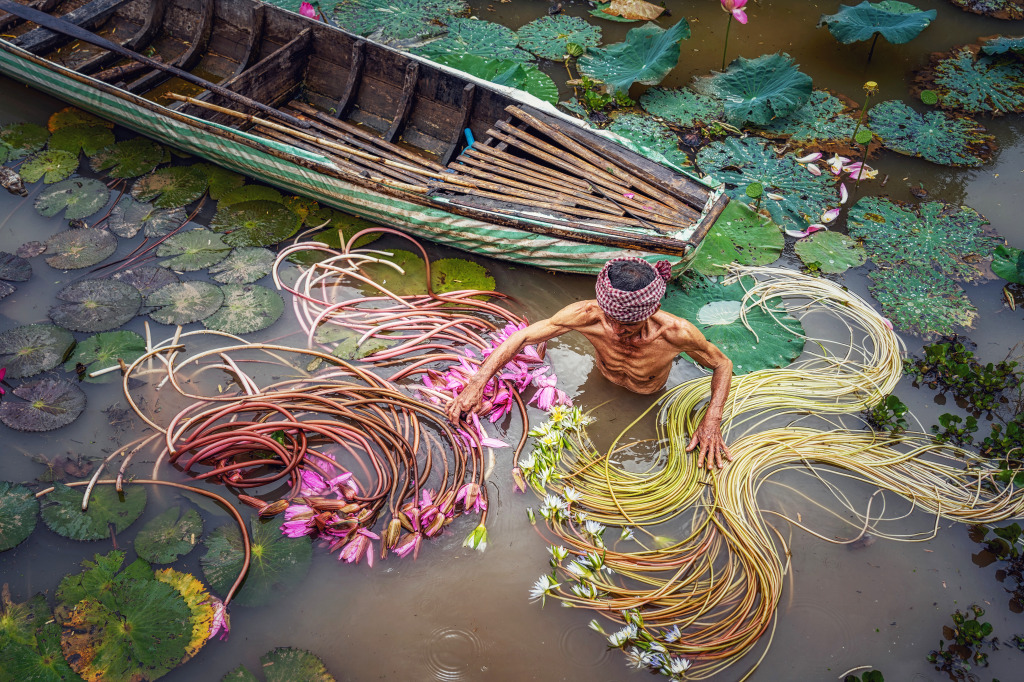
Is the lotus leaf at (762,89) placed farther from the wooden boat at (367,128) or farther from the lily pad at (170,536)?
the lily pad at (170,536)

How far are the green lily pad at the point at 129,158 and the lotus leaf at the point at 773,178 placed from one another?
15.7 ft

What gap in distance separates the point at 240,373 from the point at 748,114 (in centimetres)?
472

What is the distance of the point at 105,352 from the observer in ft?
14.5

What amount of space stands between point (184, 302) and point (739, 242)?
4147 mm

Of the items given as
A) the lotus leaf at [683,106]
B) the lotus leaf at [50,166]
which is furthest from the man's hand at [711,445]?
the lotus leaf at [50,166]

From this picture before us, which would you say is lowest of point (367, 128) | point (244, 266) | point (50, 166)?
point (244, 266)

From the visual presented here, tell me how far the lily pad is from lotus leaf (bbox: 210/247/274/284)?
1816mm

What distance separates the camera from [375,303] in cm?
483

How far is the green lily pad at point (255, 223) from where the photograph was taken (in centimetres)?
512

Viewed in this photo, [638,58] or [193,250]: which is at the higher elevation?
[638,58]

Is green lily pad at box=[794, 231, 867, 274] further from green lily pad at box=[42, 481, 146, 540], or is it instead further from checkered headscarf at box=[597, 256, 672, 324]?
green lily pad at box=[42, 481, 146, 540]

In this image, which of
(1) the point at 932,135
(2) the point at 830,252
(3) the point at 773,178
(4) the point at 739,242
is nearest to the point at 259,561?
(4) the point at 739,242

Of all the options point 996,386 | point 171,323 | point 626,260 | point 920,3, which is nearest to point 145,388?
point 171,323

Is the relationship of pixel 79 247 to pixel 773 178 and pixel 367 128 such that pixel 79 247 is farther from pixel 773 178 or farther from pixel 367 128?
pixel 773 178
